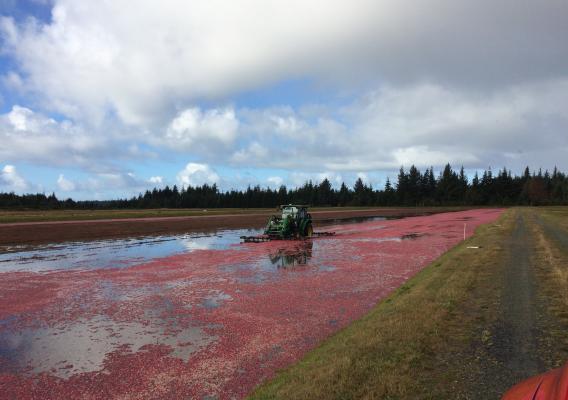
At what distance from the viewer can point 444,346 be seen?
7.70m

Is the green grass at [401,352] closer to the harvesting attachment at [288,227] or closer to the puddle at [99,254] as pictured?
the puddle at [99,254]

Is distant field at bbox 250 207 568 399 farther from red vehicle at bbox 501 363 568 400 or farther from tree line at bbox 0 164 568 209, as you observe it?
tree line at bbox 0 164 568 209

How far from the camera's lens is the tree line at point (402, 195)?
426 feet

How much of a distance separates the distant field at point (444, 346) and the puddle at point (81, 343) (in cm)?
325

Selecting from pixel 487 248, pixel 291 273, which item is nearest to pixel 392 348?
pixel 291 273

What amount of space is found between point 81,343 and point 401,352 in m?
7.17

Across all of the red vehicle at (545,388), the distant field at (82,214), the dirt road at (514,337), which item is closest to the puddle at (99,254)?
the dirt road at (514,337)

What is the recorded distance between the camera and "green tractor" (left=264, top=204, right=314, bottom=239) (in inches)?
1259

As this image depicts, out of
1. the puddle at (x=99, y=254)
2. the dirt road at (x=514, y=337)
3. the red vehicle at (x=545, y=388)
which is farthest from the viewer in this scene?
the puddle at (x=99, y=254)

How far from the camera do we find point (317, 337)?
955cm

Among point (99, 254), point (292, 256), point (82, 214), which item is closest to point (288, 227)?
point (292, 256)

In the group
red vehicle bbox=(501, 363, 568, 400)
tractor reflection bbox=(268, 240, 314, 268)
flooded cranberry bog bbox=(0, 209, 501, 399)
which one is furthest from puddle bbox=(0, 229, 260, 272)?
red vehicle bbox=(501, 363, 568, 400)

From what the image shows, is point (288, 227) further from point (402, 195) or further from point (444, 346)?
point (402, 195)

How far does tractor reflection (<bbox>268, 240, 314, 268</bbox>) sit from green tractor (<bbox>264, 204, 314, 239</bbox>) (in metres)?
3.79
